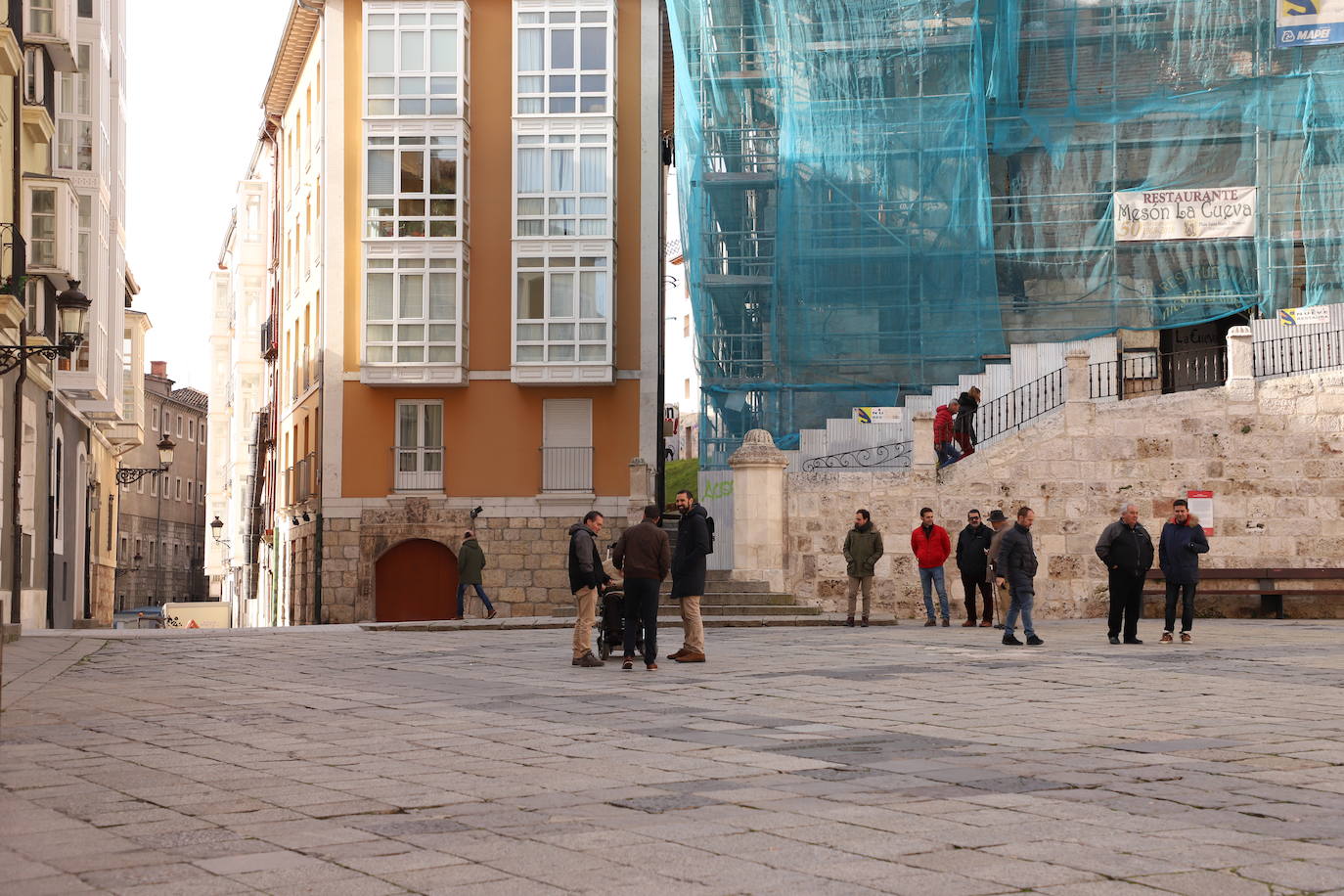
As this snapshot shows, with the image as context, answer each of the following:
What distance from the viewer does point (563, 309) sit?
36406 millimetres

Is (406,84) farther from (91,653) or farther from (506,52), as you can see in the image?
(91,653)

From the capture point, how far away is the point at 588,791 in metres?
7.49

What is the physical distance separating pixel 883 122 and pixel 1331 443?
11509mm

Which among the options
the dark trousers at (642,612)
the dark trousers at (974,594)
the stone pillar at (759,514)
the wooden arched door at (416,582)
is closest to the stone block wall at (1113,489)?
the stone pillar at (759,514)

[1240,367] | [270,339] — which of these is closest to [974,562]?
[1240,367]

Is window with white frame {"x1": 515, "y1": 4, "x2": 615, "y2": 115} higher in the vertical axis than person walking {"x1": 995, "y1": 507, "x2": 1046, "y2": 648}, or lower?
higher

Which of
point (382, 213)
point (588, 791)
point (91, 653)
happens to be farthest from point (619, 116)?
point (588, 791)

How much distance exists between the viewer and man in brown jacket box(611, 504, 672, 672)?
1531 centimetres

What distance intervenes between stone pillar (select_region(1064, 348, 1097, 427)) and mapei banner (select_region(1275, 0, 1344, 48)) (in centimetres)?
1116

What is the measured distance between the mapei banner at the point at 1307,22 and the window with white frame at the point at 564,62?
13794 millimetres

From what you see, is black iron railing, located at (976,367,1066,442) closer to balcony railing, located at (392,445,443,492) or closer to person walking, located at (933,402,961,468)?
person walking, located at (933,402,961,468)

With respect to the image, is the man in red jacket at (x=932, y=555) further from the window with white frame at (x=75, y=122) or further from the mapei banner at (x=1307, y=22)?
the window with white frame at (x=75, y=122)

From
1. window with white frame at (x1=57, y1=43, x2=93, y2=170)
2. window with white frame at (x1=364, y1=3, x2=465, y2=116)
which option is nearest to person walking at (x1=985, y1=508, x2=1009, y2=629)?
window with white frame at (x1=57, y1=43, x2=93, y2=170)

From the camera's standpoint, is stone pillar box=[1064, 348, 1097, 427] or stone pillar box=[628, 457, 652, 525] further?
stone pillar box=[628, 457, 652, 525]
